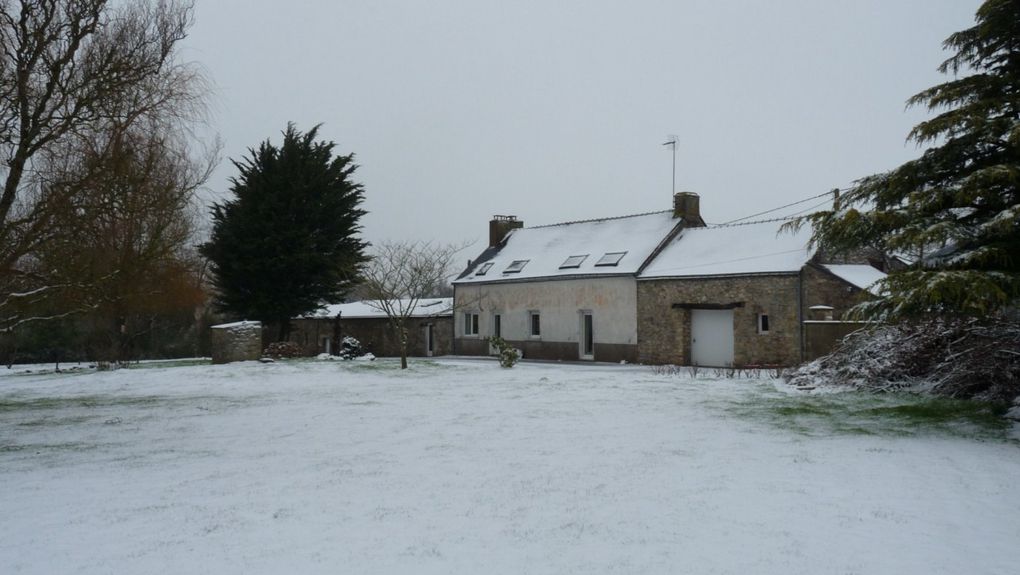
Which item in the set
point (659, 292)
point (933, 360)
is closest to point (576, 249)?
point (659, 292)

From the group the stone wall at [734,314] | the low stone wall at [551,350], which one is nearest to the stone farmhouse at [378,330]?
the low stone wall at [551,350]

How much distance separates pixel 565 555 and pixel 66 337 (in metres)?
37.0

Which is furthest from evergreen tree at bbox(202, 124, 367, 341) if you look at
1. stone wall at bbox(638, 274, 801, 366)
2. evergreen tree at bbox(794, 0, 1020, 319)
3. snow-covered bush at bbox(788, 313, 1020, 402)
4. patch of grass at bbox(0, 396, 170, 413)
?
evergreen tree at bbox(794, 0, 1020, 319)

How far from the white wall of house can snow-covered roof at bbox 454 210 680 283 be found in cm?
44

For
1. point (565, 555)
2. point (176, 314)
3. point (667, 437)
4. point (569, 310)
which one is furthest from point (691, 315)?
point (176, 314)

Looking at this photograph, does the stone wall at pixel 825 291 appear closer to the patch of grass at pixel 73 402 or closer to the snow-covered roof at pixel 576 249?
the snow-covered roof at pixel 576 249

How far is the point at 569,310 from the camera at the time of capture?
105 ft

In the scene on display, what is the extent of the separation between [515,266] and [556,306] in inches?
144

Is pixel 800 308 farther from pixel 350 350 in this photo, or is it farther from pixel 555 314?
pixel 350 350

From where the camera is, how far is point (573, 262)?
3291cm

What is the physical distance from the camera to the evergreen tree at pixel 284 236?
33.0 meters

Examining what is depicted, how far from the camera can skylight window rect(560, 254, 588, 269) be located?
3266 cm

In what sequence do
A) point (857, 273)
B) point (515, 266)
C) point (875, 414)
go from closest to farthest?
1. point (875, 414)
2. point (857, 273)
3. point (515, 266)

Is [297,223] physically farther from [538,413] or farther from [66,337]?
[538,413]
